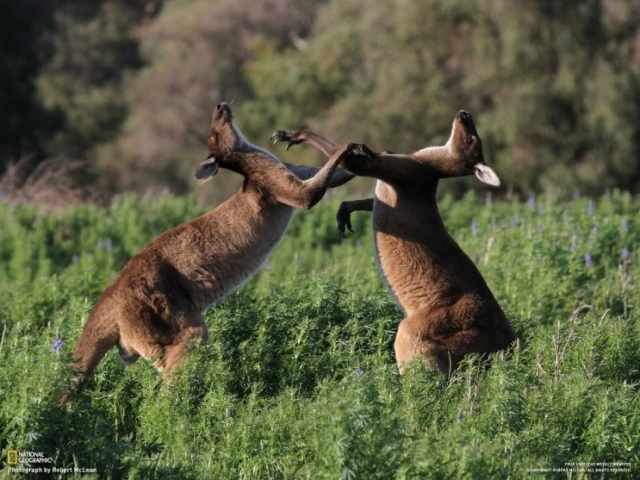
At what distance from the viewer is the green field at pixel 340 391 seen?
6258mm

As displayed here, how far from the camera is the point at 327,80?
137ft

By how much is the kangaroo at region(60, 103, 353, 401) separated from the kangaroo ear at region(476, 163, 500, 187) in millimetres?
906

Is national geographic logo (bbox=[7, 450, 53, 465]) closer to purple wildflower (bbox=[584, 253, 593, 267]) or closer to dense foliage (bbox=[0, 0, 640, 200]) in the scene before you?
purple wildflower (bbox=[584, 253, 593, 267])

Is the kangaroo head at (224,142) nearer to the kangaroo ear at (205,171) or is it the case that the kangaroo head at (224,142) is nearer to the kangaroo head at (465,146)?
the kangaroo ear at (205,171)

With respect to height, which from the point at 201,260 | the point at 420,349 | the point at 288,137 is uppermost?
the point at 288,137

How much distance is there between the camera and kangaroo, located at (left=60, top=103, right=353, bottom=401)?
773 centimetres

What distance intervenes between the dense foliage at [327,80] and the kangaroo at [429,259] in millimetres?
12166

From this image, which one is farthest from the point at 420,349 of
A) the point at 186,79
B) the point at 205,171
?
the point at 186,79

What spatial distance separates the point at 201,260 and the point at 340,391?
1826 mm

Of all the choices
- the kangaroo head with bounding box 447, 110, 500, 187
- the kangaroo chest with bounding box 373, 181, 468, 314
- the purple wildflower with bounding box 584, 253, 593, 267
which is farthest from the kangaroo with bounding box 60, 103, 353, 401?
the purple wildflower with bounding box 584, 253, 593, 267

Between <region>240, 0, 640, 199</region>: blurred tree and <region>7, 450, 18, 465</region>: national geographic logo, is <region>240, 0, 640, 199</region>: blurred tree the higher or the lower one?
the higher one

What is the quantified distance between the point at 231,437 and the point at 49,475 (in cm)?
104

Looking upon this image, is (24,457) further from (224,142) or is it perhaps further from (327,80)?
(327,80)

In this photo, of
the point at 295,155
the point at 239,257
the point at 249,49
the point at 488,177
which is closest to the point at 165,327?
the point at 239,257
